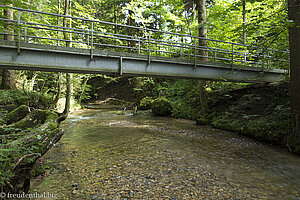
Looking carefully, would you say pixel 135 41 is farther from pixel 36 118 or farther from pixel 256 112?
pixel 256 112

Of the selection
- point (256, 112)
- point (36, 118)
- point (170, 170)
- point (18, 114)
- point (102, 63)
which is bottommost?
point (170, 170)

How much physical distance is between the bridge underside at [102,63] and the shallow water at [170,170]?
11.1 ft

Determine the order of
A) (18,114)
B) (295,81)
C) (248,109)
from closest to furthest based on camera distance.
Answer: (295,81), (18,114), (248,109)

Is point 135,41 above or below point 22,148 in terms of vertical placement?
above

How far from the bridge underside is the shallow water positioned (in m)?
3.39

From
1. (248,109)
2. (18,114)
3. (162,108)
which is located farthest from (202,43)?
(18,114)

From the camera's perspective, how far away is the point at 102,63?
28.0 feet

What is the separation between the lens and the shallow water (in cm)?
379

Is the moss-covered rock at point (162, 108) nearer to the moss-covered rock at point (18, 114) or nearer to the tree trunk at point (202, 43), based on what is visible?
the tree trunk at point (202, 43)

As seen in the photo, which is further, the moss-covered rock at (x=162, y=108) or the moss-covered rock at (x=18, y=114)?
Result: the moss-covered rock at (x=162, y=108)

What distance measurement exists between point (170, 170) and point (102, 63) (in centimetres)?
592

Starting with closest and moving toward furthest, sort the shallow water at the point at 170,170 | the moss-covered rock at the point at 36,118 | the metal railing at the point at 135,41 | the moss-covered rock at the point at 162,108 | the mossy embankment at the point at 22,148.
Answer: the mossy embankment at the point at 22,148 < the shallow water at the point at 170,170 < the moss-covered rock at the point at 36,118 < the metal railing at the point at 135,41 < the moss-covered rock at the point at 162,108

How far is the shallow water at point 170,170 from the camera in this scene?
3.79m

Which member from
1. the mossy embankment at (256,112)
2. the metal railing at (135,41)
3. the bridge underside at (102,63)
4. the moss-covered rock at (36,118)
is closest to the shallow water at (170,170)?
the mossy embankment at (256,112)
